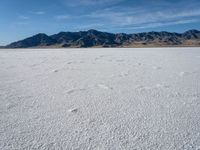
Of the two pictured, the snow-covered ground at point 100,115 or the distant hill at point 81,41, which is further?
the distant hill at point 81,41

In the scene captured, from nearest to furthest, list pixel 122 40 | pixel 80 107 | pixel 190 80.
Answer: pixel 80 107 < pixel 190 80 < pixel 122 40

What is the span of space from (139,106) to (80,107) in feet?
2.23

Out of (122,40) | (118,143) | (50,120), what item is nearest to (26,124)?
(50,120)

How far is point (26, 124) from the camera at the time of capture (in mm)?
1952

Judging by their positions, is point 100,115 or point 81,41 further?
point 81,41

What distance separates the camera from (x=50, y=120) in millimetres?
2041

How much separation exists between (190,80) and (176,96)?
115cm

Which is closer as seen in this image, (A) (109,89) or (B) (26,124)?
(B) (26,124)

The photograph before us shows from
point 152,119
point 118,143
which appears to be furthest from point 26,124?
point 152,119

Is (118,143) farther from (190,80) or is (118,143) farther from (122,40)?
(122,40)

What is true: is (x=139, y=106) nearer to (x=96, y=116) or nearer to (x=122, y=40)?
(x=96, y=116)

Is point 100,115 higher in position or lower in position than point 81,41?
higher

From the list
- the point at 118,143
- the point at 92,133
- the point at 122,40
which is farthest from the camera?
the point at 122,40

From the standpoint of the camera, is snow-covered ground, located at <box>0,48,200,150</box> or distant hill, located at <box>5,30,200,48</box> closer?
snow-covered ground, located at <box>0,48,200,150</box>
